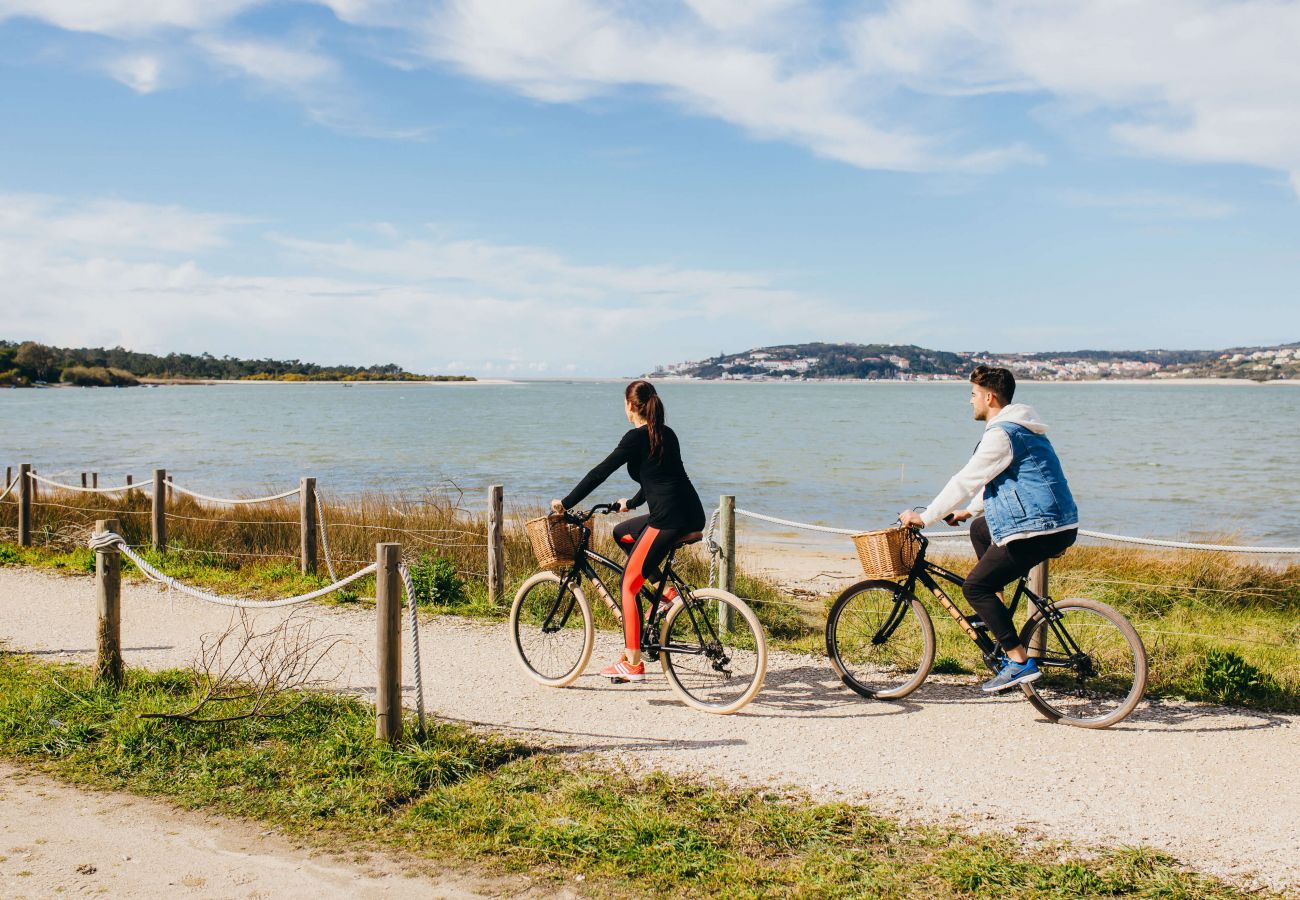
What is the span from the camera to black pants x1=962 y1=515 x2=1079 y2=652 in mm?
5629

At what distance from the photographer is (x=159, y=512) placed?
1241cm

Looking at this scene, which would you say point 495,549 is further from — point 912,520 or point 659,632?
point 912,520

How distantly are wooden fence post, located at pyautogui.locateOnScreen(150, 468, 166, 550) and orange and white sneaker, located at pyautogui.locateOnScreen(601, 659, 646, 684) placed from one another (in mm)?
8063

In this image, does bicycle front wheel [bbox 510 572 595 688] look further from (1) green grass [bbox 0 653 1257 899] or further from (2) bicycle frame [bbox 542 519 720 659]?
(1) green grass [bbox 0 653 1257 899]

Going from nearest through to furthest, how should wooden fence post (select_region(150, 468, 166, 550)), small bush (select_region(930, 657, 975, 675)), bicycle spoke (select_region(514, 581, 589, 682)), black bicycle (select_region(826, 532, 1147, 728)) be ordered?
black bicycle (select_region(826, 532, 1147, 728)), bicycle spoke (select_region(514, 581, 589, 682)), small bush (select_region(930, 657, 975, 675)), wooden fence post (select_region(150, 468, 166, 550))

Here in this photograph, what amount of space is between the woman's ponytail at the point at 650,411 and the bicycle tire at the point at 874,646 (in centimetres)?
162

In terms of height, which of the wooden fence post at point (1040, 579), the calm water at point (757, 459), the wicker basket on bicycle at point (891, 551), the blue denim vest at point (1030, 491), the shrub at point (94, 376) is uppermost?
the shrub at point (94, 376)

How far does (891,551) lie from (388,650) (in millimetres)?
3098

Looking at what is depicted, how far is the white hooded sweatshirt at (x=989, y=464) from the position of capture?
18.3 feet

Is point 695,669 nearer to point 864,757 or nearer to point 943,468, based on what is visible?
point 864,757

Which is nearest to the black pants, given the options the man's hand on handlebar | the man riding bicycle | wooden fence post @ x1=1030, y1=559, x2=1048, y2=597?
the man riding bicycle

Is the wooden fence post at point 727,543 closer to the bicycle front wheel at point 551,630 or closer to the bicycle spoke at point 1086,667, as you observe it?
the bicycle front wheel at point 551,630

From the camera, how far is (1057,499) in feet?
18.2

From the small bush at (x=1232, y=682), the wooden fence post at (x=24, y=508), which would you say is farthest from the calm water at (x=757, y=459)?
the wooden fence post at (x=24, y=508)
